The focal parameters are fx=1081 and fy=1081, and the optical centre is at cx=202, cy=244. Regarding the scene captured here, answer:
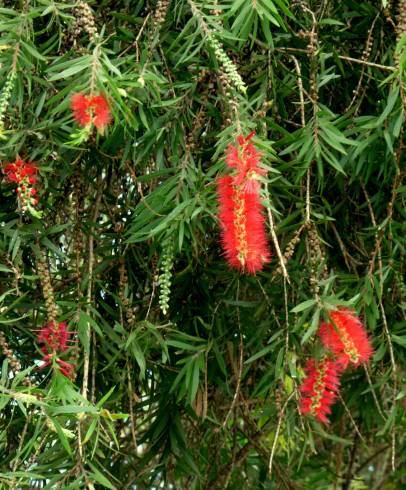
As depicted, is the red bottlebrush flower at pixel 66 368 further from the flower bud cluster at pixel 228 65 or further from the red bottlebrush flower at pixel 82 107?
the flower bud cluster at pixel 228 65

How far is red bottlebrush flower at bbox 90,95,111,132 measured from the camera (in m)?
1.85

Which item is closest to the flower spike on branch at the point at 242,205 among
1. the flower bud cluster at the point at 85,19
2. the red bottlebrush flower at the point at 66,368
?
the flower bud cluster at the point at 85,19

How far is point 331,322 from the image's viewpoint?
2096mm

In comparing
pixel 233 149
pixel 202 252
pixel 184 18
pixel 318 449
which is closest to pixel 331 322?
pixel 233 149

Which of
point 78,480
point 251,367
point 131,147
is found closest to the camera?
point 78,480

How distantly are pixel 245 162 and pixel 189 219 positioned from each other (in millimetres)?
260

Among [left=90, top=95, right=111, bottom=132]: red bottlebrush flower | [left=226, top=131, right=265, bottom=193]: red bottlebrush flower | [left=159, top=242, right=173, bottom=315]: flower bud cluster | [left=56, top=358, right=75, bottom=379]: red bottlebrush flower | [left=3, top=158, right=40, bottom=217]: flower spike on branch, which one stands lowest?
[left=56, top=358, right=75, bottom=379]: red bottlebrush flower

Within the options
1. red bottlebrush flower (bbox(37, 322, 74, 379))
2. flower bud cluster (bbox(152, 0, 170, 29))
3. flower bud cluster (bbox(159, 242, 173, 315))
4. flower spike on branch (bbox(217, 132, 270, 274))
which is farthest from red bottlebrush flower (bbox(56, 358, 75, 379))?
flower bud cluster (bbox(152, 0, 170, 29))

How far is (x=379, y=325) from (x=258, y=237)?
2.62 feet

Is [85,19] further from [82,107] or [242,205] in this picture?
[242,205]

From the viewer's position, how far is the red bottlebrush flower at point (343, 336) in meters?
2.08

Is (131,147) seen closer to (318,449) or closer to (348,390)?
(348,390)

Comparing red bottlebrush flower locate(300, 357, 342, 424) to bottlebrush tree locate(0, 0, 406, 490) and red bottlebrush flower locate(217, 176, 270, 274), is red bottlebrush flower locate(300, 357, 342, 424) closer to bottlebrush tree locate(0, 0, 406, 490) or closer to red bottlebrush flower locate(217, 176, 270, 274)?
bottlebrush tree locate(0, 0, 406, 490)

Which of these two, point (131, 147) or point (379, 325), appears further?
point (379, 325)
